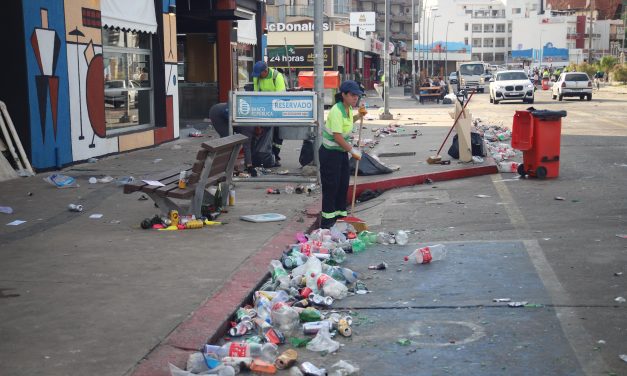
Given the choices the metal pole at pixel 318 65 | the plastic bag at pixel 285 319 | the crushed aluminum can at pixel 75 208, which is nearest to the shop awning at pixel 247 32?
the metal pole at pixel 318 65

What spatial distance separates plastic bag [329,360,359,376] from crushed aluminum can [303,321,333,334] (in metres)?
0.66

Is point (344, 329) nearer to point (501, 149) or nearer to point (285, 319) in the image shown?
point (285, 319)

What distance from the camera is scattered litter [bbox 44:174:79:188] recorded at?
11.8m

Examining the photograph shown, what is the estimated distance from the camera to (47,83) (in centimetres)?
1327

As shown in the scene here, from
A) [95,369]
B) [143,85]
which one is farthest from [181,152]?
[95,369]

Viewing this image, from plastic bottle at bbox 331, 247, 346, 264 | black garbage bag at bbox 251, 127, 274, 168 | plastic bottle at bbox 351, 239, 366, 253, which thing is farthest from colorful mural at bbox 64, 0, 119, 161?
plastic bottle at bbox 331, 247, 346, 264

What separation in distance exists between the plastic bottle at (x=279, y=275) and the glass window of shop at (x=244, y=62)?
20.2 metres

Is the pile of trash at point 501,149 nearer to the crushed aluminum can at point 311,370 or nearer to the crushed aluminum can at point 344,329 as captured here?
the crushed aluminum can at point 344,329

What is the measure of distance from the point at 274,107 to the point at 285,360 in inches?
306

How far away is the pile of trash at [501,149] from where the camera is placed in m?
14.4

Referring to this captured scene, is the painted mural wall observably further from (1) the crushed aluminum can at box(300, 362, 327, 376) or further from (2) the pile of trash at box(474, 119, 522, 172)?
(1) the crushed aluminum can at box(300, 362, 327, 376)

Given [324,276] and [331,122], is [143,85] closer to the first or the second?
[331,122]

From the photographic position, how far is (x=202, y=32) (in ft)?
85.8

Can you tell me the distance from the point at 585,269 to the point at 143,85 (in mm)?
13561
